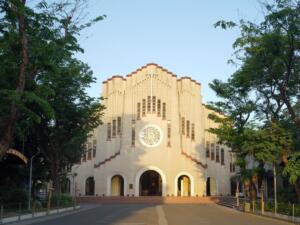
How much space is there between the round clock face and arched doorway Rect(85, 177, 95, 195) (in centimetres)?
923

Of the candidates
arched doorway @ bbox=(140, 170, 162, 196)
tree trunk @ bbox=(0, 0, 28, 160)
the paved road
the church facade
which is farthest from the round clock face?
tree trunk @ bbox=(0, 0, 28, 160)

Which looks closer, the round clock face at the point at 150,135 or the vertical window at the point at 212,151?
the round clock face at the point at 150,135

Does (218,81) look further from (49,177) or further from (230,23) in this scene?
(230,23)

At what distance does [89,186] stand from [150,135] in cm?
1138

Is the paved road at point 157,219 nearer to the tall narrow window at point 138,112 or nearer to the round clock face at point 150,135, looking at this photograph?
the round clock face at point 150,135

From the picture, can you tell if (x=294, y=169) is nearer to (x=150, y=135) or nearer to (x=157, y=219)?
(x=157, y=219)

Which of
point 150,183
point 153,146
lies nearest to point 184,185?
point 150,183

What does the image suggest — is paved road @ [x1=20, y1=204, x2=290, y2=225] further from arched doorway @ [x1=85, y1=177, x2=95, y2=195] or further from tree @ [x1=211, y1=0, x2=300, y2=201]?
arched doorway @ [x1=85, y1=177, x2=95, y2=195]

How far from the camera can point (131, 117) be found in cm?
6131

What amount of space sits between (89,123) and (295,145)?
16.7 metres

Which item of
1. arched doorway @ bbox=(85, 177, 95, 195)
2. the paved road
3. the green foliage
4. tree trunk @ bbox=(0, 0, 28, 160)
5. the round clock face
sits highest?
the round clock face

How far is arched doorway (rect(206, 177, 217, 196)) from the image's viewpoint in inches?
2438

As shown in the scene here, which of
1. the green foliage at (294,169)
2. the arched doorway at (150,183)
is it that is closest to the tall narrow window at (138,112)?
the arched doorway at (150,183)

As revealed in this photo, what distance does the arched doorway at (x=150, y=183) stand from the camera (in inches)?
2464
